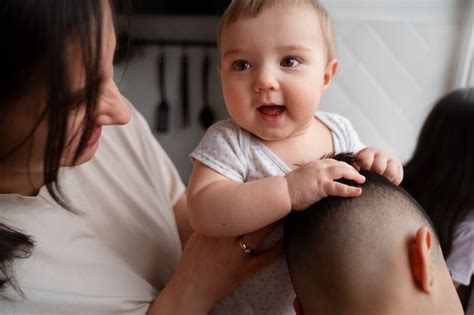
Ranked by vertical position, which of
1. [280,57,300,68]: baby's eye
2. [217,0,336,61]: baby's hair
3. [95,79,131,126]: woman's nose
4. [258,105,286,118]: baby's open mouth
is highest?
[217,0,336,61]: baby's hair

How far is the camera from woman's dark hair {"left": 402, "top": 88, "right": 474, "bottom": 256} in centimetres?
133

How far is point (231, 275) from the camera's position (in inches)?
34.0

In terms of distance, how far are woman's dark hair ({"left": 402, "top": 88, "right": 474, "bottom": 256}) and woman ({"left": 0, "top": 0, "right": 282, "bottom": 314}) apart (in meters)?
0.75

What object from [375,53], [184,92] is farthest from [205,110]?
[375,53]

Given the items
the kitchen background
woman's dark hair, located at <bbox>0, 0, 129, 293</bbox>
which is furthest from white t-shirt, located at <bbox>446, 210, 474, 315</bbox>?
woman's dark hair, located at <bbox>0, 0, 129, 293</bbox>

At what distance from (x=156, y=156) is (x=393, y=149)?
1.57 meters

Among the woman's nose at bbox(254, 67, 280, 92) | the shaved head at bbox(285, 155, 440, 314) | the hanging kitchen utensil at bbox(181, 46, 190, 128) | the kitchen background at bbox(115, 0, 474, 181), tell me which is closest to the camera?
the shaved head at bbox(285, 155, 440, 314)

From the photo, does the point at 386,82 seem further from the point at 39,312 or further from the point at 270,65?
the point at 39,312

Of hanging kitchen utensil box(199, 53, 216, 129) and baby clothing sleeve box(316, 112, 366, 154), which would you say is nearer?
baby clothing sleeve box(316, 112, 366, 154)

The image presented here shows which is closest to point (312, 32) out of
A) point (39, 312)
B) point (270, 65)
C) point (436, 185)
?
point (270, 65)

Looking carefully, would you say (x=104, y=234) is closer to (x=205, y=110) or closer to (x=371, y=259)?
(x=371, y=259)

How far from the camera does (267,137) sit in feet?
2.70

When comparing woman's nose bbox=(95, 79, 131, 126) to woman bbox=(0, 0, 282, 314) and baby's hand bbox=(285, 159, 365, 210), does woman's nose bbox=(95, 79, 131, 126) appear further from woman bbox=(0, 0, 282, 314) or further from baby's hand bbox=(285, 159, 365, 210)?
baby's hand bbox=(285, 159, 365, 210)

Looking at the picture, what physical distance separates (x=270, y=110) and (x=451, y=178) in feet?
2.76
